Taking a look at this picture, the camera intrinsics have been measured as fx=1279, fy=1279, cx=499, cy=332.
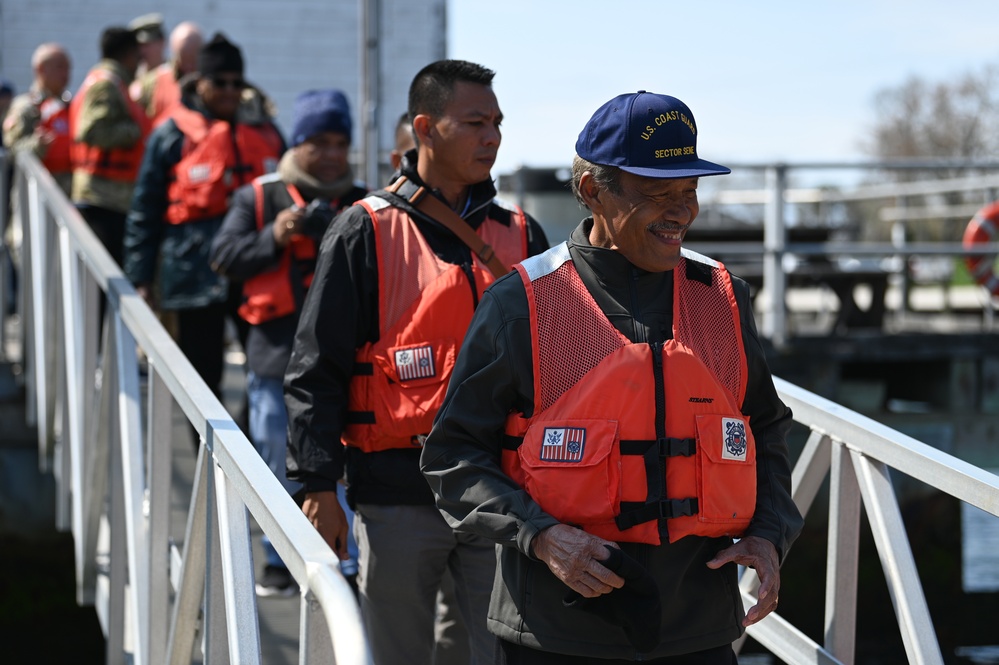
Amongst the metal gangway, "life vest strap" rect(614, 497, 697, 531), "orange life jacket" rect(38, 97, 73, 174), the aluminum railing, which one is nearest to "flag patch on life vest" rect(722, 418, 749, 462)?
"life vest strap" rect(614, 497, 697, 531)

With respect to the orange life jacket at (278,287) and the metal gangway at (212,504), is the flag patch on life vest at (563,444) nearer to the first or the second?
the metal gangway at (212,504)

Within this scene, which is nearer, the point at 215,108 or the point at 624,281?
the point at 624,281

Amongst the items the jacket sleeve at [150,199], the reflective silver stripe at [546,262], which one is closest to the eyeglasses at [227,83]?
the jacket sleeve at [150,199]

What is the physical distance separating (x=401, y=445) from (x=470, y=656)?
25.7 inches

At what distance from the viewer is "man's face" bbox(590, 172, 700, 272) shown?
7.75ft

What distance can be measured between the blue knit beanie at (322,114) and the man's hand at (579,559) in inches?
90.8

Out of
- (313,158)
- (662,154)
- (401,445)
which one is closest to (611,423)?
(662,154)

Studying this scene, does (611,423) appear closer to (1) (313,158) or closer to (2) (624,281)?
(2) (624,281)

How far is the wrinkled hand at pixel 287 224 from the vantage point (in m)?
4.07

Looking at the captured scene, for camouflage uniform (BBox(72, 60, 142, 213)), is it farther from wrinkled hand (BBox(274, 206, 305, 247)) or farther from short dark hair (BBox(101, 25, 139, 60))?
wrinkled hand (BBox(274, 206, 305, 247))

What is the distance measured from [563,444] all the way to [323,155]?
87.1 inches

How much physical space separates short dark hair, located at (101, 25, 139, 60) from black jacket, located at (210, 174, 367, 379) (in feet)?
8.23

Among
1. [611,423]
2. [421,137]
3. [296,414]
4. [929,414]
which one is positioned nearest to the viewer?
[611,423]

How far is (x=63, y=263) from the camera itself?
5344 millimetres
